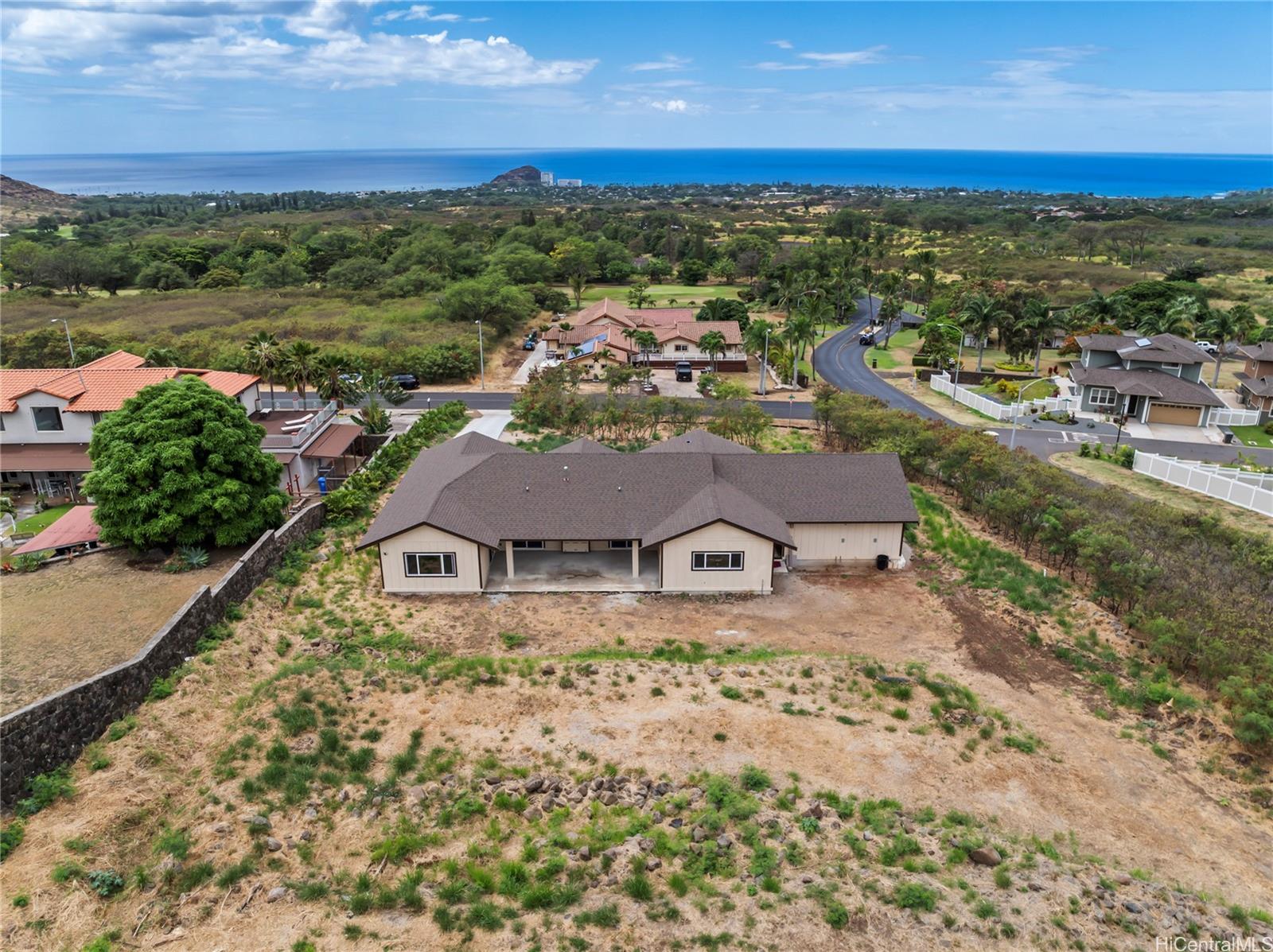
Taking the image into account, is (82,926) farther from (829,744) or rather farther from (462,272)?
(462,272)

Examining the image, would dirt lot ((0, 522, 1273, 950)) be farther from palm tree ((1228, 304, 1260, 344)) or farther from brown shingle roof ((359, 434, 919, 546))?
palm tree ((1228, 304, 1260, 344))

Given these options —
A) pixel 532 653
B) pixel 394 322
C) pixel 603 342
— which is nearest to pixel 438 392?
pixel 603 342

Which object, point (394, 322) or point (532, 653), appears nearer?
point (532, 653)

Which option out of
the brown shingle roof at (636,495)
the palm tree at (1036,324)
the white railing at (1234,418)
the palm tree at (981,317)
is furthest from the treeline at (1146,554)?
the palm tree at (1036,324)

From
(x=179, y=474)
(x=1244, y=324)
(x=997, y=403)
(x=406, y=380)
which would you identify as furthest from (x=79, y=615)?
(x=1244, y=324)

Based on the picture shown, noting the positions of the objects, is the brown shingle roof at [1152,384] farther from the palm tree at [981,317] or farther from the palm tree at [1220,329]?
the palm tree at [981,317]

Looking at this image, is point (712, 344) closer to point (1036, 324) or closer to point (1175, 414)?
point (1036, 324)

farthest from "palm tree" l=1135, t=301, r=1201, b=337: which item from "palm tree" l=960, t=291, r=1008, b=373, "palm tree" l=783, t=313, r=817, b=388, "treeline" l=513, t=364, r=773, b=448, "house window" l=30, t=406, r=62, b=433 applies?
A: "house window" l=30, t=406, r=62, b=433
